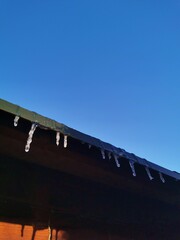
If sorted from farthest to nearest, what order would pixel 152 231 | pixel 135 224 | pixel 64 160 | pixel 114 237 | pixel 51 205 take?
pixel 152 231
pixel 135 224
pixel 114 237
pixel 64 160
pixel 51 205

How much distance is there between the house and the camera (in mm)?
2807

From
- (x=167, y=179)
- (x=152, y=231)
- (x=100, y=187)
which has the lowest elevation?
(x=152, y=231)

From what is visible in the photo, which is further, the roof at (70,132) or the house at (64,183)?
the house at (64,183)

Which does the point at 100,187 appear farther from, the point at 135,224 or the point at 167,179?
the point at 167,179

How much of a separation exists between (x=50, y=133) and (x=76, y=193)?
0.98 meters

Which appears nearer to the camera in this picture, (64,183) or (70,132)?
(70,132)

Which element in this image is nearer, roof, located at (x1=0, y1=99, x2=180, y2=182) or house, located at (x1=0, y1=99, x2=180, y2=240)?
roof, located at (x1=0, y1=99, x2=180, y2=182)

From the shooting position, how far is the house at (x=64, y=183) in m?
2.81

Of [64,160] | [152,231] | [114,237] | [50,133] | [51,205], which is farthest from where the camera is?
[152,231]

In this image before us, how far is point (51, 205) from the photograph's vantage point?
313cm

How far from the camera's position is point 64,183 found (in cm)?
337

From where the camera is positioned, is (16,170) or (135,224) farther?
(135,224)

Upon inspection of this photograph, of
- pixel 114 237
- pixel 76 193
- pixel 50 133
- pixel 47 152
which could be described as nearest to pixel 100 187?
pixel 76 193

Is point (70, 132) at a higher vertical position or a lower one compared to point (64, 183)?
higher
